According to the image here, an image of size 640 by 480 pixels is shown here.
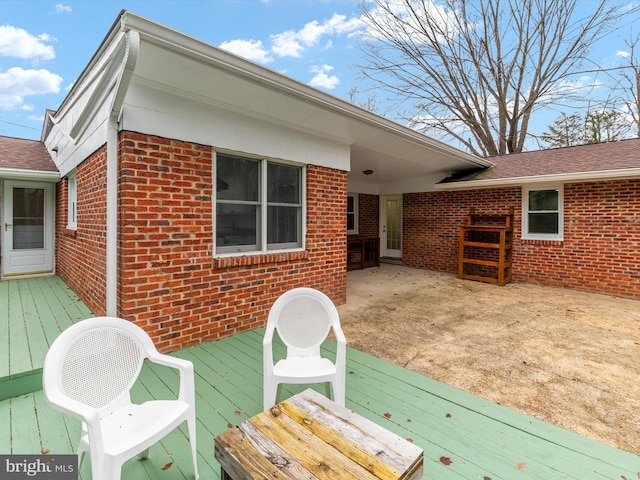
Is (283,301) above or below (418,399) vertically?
above

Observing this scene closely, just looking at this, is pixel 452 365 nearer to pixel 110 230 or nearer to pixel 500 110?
pixel 110 230

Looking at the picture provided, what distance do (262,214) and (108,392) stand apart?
2.68 meters

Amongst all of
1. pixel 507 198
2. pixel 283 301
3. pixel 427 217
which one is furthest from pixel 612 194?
pixel 283 301

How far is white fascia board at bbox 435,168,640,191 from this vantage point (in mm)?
5689

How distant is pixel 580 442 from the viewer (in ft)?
6.57

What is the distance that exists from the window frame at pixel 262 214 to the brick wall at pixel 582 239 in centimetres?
554

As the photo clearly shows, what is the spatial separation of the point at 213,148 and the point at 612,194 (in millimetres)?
7665

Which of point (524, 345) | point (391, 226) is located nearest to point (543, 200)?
point (391, 226)

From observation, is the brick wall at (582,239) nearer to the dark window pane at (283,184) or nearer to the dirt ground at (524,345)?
the dirt ground at (524,345)

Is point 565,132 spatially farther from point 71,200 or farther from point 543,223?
point 71,200

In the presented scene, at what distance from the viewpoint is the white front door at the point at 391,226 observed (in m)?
10.1

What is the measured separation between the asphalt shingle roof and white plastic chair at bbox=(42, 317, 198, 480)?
245 inches

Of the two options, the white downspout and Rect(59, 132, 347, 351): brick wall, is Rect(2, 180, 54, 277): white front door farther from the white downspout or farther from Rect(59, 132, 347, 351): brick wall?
the white downspout

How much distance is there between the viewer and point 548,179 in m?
6.45
